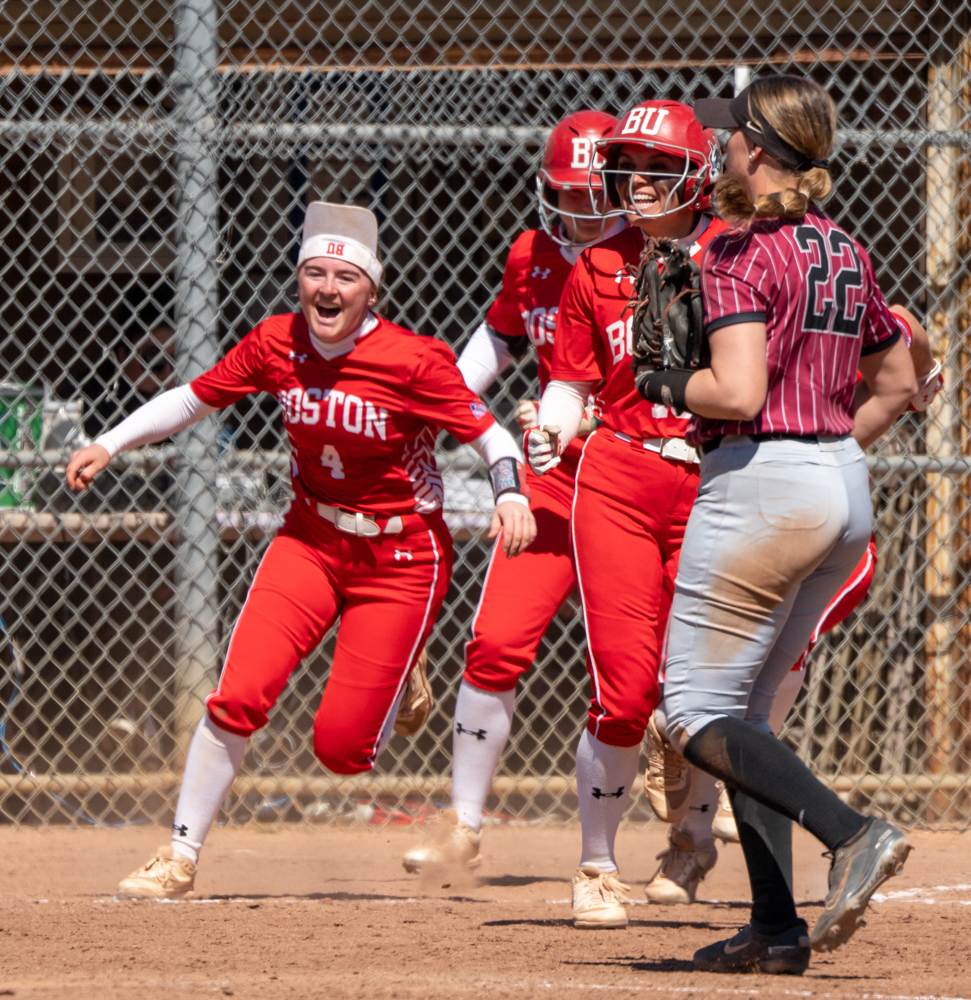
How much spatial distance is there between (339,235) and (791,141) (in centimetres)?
168

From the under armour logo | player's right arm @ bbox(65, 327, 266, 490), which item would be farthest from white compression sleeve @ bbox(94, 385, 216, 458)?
the under armour logo

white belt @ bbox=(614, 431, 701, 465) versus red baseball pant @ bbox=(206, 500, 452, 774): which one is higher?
white belt @ bbox=(614, 431, 701, 465)

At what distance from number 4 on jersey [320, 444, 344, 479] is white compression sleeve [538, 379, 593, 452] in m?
0.65

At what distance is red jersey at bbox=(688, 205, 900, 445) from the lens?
7.87 ft

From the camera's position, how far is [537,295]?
406cm

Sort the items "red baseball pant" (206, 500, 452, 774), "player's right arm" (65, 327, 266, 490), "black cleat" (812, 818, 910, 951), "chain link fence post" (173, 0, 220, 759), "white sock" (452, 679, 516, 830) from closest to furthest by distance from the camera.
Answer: "black cleat" (812, 818, 910, 951) → "red baseball pant" (206, 500, 452, 774) → "player's right arm" (65, 327, 266, 490) → "white sock" (452, 679, 516, 830) → "chain link fence post" (173, 0, 220, 759)

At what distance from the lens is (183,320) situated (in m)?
4.83

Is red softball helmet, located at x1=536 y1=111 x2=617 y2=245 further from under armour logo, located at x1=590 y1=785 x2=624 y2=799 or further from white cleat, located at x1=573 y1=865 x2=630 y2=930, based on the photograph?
white cleat, located at x1=573 y1=865 x2=630 y2=930

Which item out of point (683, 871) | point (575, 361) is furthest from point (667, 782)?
point (575, 361)

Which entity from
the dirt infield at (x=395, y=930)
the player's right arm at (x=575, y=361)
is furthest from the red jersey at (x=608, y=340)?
the dirt infield at (x=395, y=930)

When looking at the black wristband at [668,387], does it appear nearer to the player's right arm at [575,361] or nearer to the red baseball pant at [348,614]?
the player's right arm at [575,361]

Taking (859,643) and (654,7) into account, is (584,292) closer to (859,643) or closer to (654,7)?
(654,7)

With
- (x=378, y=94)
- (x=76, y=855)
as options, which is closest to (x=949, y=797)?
(x=76, y=855)

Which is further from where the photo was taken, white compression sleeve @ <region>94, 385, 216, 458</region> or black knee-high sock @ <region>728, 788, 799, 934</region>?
white compression sleeve @ <region>94, 385, 216, 458</region>
